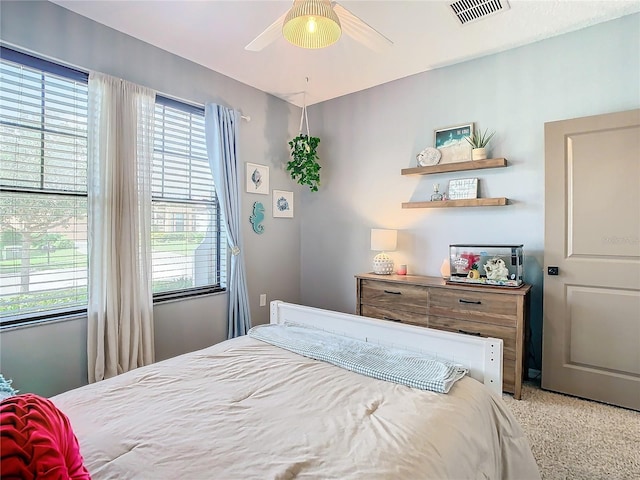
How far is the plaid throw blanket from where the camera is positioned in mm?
1397

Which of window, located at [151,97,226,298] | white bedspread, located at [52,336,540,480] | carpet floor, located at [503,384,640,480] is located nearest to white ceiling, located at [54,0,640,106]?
window, located at [151,97,226,298]

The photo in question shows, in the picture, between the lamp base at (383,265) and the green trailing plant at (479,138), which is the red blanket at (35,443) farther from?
the green trailing plant at (479,138)

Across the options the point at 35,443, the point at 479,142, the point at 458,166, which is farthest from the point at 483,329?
the point at 35,443

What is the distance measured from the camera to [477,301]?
2617mm

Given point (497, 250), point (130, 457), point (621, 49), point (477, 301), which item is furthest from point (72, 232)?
point (621, 49)

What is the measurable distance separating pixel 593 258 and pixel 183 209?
317 cm

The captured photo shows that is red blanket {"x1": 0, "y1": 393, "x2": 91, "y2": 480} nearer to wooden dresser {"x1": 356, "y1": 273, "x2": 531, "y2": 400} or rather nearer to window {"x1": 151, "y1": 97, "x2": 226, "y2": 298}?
window {"x1": 151, "y1": 97, "x2": 226, "y2": 298}

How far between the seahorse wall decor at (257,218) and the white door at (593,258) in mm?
2524

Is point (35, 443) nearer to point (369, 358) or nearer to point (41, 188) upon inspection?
point (369, 358)

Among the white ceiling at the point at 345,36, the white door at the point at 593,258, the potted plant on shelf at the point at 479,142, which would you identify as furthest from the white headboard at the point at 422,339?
the white ceiling at the point at 345,36

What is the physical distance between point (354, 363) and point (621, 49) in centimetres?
286

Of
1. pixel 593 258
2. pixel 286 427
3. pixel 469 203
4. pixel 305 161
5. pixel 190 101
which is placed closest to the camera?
pixel 286 427

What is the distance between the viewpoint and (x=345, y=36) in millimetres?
2611

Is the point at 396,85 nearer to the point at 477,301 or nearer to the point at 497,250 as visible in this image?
the point at 497,250
